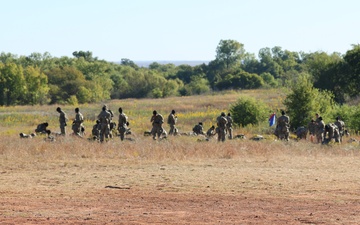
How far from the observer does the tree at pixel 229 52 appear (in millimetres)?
161125

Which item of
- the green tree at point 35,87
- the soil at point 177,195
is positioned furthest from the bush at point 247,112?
the green tree at point 35,87

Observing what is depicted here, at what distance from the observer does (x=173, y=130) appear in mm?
35781

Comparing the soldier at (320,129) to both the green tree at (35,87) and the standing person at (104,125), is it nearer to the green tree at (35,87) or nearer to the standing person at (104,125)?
the standing person at (104,125)

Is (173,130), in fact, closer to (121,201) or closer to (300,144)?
(300,144)

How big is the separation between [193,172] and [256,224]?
805 cm

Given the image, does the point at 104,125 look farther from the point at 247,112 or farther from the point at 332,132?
the point at 247,112

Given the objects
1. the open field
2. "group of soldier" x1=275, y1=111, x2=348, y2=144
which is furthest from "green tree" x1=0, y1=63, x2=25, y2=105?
the open field

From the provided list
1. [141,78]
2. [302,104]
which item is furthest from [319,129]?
[141,78]

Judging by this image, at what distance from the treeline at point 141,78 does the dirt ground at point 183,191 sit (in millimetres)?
22888

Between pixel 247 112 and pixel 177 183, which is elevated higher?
pixel 247 112

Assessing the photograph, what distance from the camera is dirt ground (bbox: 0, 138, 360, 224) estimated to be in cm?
1366

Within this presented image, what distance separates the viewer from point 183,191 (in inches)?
679

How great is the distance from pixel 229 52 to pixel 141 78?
46570 mm

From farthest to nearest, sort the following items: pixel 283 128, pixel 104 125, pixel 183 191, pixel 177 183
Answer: pixel 283 128 → pixel 104 125 → pixel 177 183 → pixel 183 191
